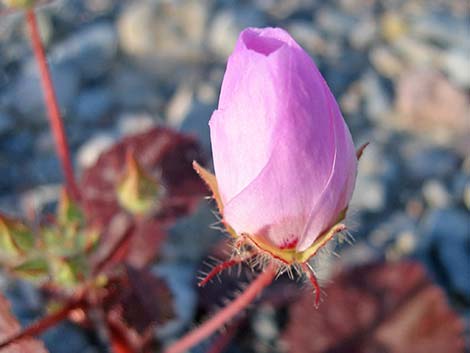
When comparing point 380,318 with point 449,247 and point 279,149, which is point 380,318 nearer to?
point 449,247

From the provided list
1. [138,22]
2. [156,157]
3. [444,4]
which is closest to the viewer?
[156,157]

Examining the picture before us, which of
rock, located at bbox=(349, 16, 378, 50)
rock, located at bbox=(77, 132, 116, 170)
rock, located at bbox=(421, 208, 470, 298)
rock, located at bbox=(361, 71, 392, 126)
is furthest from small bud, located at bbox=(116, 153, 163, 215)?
rock, located at bbox=(349, 16, 378, 50)

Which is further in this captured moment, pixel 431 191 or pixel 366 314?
pixel 431 191

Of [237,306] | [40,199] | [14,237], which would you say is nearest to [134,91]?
A: [40,199]

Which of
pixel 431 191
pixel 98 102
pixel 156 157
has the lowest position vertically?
pixel 431 191

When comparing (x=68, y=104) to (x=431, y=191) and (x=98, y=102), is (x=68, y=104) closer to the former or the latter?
(x=98, y=102)

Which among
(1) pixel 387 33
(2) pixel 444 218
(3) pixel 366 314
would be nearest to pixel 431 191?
(2) pixel 444 218

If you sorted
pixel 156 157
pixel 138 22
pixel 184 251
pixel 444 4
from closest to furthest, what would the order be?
pixel 156 157, pixel 184 251, pixel 138 22, pixel 444 4

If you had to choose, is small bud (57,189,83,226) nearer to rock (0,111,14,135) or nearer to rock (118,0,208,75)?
rock (0,111,14,135)
